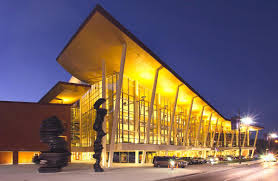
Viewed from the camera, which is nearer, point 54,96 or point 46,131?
point 46,131

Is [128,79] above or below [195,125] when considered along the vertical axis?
above

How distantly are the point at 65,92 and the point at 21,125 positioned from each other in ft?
47.2

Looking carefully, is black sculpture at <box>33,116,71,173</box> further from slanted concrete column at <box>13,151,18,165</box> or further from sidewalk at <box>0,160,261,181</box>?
slanted concrete column at <box>13,151,18,165</box>

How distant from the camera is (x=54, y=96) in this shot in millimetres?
58281

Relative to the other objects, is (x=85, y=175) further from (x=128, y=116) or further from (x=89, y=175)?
(x=128, y=116)

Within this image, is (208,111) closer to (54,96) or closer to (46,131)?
(54,96)

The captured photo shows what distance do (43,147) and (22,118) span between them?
501 centimetres

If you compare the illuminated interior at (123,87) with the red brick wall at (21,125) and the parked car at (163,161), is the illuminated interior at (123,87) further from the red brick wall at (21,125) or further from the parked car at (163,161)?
the red brick wall at (21,125)

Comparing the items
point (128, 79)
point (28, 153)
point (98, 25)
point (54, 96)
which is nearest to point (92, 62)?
point (128, 79)

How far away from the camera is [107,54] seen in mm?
Result: 36719

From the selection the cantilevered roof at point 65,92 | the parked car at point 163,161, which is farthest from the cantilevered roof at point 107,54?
the parked car at point 163,161

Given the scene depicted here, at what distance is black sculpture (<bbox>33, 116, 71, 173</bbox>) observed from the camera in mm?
24922

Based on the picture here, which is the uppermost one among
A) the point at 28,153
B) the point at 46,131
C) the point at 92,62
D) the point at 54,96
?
the point at 92,62

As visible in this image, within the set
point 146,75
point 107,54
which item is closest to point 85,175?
point 107,54
